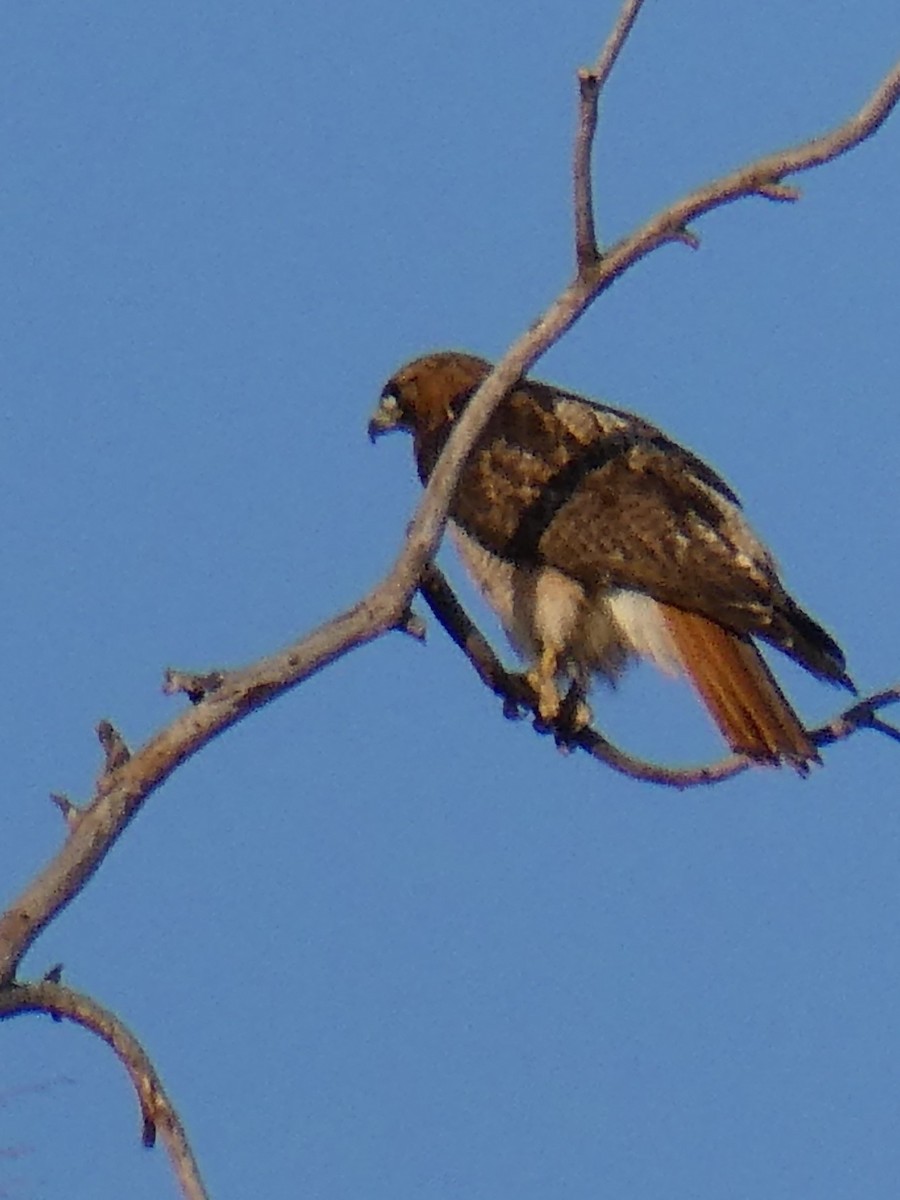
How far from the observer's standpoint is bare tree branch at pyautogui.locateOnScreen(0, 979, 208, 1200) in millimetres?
3820

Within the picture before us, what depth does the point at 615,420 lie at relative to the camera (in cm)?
714

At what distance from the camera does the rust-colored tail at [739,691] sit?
5.95 m

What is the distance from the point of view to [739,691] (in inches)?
245

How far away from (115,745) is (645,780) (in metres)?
1.93

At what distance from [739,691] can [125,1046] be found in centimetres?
265

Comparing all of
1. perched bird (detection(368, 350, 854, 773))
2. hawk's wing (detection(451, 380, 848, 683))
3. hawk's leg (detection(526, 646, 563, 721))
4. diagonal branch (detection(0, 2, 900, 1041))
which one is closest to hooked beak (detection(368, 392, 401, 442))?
perched bird (detection(368, 350, 854, 773))

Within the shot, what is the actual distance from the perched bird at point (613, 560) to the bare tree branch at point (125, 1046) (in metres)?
2.52

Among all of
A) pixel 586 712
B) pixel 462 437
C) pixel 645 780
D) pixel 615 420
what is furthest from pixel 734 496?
pixel 462 437

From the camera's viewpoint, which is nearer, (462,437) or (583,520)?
(462,437)

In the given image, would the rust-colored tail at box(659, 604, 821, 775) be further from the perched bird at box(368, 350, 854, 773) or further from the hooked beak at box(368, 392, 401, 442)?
the hooked beak at box(368, 392, 401, 442)

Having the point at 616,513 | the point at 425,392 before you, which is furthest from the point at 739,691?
the point at 425,392

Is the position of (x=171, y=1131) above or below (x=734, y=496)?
below

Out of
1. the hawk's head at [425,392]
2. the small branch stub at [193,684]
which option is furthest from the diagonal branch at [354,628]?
the hawk's head at [425,392]

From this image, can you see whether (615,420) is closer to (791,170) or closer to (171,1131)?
(791,170)
